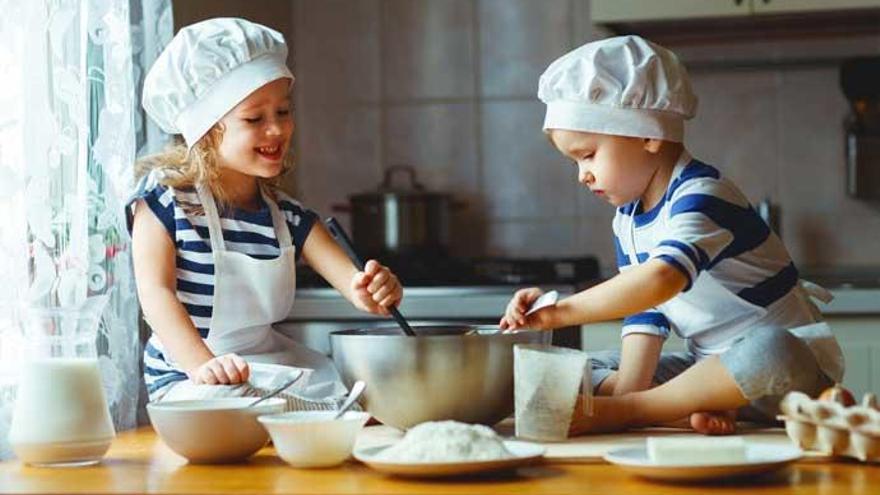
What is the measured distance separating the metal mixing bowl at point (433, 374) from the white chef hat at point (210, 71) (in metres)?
0.51

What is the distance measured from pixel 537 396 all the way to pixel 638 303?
20 cm

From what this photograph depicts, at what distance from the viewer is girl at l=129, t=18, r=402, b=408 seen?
6.54ft

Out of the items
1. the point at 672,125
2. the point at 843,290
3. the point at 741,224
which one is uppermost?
the point at 672,125

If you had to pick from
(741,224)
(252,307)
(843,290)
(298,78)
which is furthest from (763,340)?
(298,78)

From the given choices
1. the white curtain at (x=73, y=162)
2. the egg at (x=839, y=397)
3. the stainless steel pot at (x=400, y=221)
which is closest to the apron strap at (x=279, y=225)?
the white curtain at (x=73, y=162)

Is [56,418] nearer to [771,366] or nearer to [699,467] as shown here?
[699,467]

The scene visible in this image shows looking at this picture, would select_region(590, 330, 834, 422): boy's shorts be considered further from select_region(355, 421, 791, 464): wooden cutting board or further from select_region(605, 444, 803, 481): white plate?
select_region(605, 444, 803, 481): white plate

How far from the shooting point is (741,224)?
189 centimetres

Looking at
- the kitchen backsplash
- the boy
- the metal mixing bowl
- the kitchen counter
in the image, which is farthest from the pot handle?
the metal mixing bowl

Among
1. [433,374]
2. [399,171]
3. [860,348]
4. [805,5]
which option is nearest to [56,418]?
[433,374]

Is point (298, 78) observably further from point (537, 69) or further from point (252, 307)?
point (252, 307)

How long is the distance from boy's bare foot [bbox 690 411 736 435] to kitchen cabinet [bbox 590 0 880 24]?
5.21 ft

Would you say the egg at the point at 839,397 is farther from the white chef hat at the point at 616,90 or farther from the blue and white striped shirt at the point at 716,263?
the white chef hat at the point at 616,90

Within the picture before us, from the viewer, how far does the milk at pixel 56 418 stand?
1.52 meters
